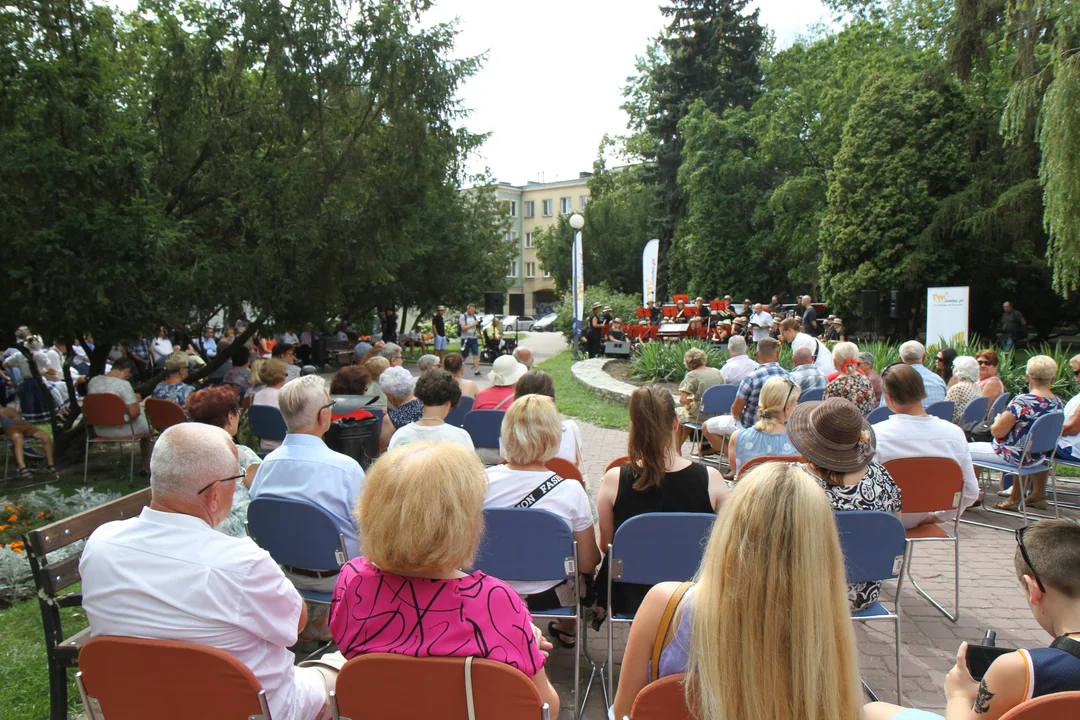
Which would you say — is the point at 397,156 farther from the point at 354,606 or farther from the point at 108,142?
the point at 354,606

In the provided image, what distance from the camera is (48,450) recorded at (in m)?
7.80

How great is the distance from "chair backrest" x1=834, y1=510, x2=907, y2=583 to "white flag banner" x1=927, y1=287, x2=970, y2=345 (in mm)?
14424

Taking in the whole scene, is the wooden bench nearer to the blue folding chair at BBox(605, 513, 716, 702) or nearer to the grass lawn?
the blue folding chair at BBox(605, 513, 716, 702)

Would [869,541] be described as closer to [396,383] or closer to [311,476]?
[311,476]

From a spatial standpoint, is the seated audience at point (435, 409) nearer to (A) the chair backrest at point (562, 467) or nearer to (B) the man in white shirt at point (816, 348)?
(A) the chair backrest at point (562, 467)

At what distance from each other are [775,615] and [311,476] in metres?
2.44

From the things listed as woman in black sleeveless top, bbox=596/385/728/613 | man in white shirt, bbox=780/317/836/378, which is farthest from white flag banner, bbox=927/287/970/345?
woman in black sleeveless top, bbox=596/385/728/613

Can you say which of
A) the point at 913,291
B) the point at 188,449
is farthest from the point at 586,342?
the point at 188,449

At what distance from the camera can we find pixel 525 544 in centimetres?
302

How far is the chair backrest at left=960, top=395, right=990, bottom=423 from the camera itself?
7004 millimetres

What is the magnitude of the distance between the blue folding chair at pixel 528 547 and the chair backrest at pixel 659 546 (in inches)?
7.8

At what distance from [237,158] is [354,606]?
773 cm

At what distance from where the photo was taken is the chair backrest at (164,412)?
7105 millimetres

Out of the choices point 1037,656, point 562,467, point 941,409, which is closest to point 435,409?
point 562,467
